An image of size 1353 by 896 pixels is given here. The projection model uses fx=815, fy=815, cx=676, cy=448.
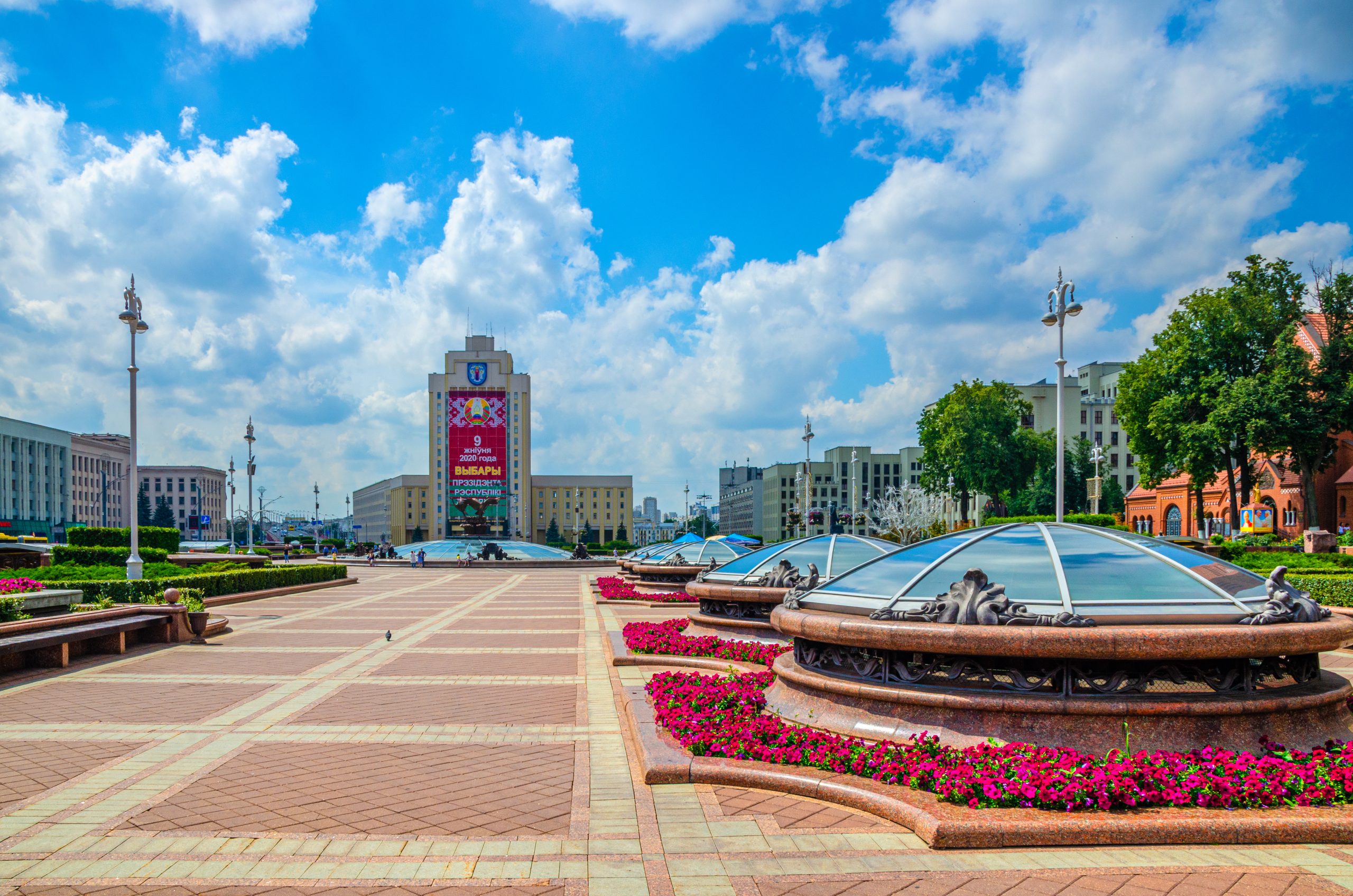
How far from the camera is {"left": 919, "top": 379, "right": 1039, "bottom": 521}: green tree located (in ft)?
167

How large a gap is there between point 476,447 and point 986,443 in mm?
59810

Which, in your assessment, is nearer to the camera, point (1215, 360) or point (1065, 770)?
point (1065, 770)

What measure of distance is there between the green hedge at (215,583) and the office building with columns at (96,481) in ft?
307

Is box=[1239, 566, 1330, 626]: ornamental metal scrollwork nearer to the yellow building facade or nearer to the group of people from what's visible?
the group of people

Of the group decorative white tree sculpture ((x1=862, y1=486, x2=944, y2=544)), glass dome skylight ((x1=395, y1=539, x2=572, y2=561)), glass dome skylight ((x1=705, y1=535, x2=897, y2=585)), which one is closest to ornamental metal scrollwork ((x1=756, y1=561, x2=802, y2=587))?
glass dome skylight ((x1=705, y1=535, x2=897, y2=585))

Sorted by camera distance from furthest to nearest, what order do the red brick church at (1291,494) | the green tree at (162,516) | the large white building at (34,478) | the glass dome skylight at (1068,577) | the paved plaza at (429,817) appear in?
1. the green tree at (162,516)
2. the large white building at (34,478)
3. the red brick church at (1291,494)
4. the glass dome skylight at (1068,577)
5. the paved plaza at (429,817)

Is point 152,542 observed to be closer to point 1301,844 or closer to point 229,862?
point 229,862

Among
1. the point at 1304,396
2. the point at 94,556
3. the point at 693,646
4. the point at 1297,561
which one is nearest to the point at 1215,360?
the point at 1304,396

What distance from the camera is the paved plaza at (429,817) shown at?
420cm

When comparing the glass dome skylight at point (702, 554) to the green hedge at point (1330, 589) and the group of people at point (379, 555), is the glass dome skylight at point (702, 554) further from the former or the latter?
the group of people at point (379, 555)

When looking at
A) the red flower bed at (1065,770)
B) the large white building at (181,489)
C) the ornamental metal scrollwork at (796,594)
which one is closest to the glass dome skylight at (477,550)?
the ornamental metal scrollwork at (796,594)

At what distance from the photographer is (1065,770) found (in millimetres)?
5051

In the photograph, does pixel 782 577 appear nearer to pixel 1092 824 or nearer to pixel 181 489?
pixel 1092 824

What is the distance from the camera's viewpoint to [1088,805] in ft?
15.8
